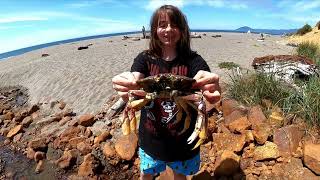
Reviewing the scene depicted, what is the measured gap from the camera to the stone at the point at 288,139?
6195 mm

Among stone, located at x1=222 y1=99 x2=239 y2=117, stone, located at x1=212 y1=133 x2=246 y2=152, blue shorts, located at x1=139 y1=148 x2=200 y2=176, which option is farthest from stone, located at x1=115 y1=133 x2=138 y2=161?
blue shorts, located at x1=139 y1=148 x2=200 y2=176

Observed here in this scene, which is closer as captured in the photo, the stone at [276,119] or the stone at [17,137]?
the stone at [276,119]

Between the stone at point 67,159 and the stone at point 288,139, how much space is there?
447 cm

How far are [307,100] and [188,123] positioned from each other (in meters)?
3.78

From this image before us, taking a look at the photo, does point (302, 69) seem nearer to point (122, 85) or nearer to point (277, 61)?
point (277, 61)

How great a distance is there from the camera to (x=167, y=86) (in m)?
3.21

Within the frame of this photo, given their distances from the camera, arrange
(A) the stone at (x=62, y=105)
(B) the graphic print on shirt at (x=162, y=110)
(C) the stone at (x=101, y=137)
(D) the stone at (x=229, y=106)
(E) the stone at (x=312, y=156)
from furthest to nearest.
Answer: (A) the stone at (x=62, y=105) → (C) the stone at (x=101, y=137) → (D) the stone at (x=229, y=106) → (E) the stone at (x=312, y=156) → (B) the graphic print on shirt at (x=162, y=110)

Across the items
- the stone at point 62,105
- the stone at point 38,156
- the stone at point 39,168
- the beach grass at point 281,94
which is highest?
the beach grass at point 281,94

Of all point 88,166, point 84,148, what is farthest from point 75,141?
point 88,166

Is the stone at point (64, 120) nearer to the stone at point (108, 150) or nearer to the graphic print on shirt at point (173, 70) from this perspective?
the stone at point (108, 150)

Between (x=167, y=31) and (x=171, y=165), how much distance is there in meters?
1.55

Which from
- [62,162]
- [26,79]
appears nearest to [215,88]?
[62,162]

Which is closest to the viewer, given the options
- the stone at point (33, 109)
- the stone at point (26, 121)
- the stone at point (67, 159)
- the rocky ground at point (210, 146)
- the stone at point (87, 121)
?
the rocky ground at point (210, 146)

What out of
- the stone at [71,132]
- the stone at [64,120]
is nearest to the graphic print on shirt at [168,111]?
the stone at [71,132]
